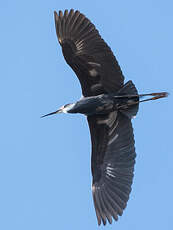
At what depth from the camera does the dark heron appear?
38.7ft

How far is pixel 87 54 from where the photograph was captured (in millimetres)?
11914

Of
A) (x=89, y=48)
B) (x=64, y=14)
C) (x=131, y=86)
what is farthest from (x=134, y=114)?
(x=64, y=14)

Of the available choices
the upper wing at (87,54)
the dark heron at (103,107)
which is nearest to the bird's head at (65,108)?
the dark heron at (103,107)

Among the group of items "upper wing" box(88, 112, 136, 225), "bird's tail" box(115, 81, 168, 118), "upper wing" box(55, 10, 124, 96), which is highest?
"upper wing" box(55, 10, 124, 96)

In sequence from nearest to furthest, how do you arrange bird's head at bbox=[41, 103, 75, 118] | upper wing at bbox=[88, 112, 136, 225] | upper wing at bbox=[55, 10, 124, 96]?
1. upper wing at bbox=[55, 10, 124, 96]
2. upper wing at bbox=[88, 112, 136, 225]
3. bird's head at bbox=[41, 103, 75, 118]

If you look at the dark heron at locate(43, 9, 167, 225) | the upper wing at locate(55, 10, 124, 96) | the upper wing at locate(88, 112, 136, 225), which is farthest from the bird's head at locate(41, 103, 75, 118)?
the upper wing at locate(88, 112, 136, 225)

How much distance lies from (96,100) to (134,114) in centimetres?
73

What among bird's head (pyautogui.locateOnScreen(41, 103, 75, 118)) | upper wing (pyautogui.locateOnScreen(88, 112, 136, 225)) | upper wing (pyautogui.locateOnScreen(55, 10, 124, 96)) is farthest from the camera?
bird's head (pyautogui.locateOnScreen(41, 103, 75, 118))

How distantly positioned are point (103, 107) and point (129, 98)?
55 cm

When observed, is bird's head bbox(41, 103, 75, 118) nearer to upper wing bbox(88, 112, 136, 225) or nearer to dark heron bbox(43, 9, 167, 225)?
dark heron bbox(43, 9, 167, 225)

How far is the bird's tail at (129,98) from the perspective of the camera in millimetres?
11773

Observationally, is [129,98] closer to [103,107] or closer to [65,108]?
[103,107]

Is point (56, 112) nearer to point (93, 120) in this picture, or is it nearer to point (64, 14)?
point (93, 120)

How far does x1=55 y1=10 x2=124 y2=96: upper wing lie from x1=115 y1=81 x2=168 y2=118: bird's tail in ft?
0.50
